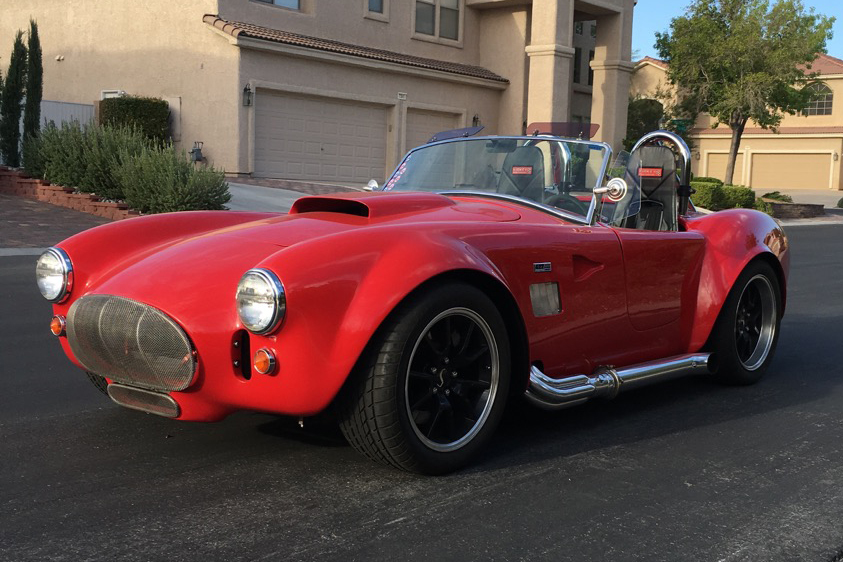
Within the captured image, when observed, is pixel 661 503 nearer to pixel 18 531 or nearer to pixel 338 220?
pixel 338 220

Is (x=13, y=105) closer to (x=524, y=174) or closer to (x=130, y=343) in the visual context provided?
(x=524, y=174)

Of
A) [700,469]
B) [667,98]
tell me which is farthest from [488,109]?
[700,469]

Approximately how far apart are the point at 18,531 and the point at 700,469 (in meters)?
2.63

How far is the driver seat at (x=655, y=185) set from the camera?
5391mm

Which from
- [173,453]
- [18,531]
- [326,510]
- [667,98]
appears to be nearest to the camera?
[18,531]

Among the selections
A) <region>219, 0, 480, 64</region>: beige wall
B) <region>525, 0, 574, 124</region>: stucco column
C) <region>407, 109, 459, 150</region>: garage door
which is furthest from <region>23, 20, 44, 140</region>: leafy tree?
<region>525, 0, 574, 124</region>: stucco column

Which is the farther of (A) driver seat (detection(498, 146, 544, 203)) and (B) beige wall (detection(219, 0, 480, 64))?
(B) beige wall (detection(219, 0, 480, 64))

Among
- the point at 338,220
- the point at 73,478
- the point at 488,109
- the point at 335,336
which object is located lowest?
the point at 73,478

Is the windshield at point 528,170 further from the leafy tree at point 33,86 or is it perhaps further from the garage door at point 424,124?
the garage door at point 424,124

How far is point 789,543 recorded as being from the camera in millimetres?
3158

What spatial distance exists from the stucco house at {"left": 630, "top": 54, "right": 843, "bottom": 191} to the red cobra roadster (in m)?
46.6

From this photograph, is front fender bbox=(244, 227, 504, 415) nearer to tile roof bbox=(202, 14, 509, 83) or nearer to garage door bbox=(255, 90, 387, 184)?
tile roof bbox=(202, 14, 509, 83)

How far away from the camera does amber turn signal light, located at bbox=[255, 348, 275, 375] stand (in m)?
3.32

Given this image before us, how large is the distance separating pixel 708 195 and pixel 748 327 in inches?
905
